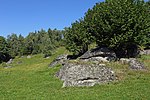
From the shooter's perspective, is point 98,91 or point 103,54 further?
point 103,54

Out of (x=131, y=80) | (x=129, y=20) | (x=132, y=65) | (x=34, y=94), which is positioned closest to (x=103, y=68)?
(x=131, y=80)

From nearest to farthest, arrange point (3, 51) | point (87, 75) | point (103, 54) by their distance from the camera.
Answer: point (87, 75) < point (103, 54) < point (3, 51)

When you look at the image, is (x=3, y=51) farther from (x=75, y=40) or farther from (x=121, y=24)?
(x=121, y=24)

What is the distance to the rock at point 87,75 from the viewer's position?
129 feet

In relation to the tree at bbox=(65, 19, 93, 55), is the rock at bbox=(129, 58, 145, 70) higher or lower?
lower

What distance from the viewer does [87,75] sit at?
3984 centimetres

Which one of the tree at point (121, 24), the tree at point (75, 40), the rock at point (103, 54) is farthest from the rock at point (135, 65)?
the tree at point (75, 40)

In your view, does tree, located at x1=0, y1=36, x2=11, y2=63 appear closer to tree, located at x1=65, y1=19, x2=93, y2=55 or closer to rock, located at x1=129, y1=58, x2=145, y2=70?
tree, located at x1=65, y1=19, x2=93, y2=55

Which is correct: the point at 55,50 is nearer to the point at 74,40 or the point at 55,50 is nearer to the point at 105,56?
the point at 74,40

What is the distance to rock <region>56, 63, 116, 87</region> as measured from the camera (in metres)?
39.4

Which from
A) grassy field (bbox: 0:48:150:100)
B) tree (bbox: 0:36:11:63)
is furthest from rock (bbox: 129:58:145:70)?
tree (bbox: 0:36:11:63)

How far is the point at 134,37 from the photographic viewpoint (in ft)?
188

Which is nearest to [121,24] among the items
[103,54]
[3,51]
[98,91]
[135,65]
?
[103,54]

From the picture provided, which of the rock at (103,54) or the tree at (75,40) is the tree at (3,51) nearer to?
the tree at (75,40)
